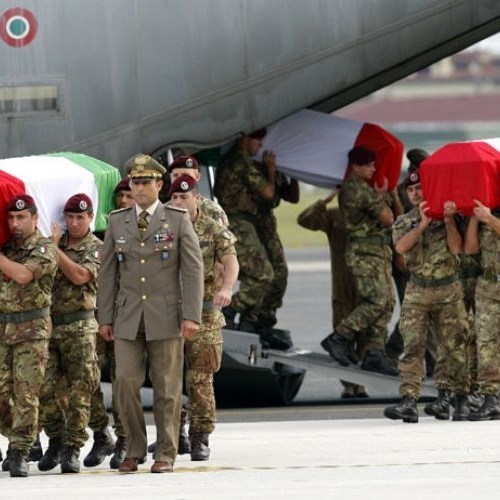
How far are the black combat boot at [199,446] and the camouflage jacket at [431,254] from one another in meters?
2.60

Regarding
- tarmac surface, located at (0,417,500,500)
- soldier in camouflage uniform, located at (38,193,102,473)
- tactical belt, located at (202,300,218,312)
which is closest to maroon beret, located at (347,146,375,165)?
tarmac surface, located at (0,417,500,500)

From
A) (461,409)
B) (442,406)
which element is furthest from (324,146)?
(461,409)

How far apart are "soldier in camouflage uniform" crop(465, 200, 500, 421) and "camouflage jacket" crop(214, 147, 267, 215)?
257cm

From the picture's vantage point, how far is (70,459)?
36.3 ft

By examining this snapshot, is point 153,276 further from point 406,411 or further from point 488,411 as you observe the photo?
point 488,411

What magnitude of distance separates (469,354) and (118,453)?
10.7 ft

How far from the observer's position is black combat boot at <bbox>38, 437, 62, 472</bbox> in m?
11.2

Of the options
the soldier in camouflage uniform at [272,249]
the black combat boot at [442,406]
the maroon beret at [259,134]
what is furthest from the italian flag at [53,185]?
the soldier in camouflage uniform at [272,249]

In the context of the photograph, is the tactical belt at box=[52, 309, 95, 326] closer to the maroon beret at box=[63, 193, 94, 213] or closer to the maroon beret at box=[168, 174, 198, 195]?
the maroon beret at box=[63, 193, 94, 213]

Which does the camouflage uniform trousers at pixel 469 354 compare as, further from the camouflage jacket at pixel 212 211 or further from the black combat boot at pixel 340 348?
the camouflage jacket at pixel 212 211

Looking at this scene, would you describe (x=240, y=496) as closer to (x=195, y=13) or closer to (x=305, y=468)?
(x=305, y=468)

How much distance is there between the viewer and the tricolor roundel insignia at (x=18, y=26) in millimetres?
14352

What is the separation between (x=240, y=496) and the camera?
9461 millimetres

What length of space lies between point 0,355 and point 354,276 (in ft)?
16.4
